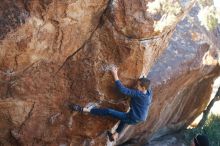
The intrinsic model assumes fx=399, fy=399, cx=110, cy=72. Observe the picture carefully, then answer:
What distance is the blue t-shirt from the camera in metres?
7.66

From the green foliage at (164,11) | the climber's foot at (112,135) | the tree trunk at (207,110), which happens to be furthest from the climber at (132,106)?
the tree trunk at (207,110)

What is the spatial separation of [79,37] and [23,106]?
1834 millimetres

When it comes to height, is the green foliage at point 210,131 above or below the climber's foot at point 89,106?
below

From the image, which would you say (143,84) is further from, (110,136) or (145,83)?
(110,136)

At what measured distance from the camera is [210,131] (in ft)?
50.2

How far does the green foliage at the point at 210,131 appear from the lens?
1446 centimetres

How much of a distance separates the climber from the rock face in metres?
0.16

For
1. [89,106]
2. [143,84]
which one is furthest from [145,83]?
[89,106]

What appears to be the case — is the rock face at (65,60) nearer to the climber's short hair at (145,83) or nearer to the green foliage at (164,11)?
the green foliage at (164,11)

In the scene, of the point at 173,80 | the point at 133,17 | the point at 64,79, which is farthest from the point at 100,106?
the point at 173,80

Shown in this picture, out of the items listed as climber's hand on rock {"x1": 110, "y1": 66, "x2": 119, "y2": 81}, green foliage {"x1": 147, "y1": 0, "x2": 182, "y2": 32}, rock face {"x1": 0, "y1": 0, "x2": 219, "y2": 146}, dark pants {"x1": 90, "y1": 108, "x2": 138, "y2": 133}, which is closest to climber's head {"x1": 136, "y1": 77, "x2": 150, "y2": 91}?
rock face {"x1": 0, "y1": 0, "x2": 219, "y2": 146}

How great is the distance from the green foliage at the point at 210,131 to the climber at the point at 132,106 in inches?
264

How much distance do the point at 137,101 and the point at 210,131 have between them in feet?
27.4

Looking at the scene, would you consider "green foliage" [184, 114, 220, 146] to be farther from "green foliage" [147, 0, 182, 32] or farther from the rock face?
"green foliage" [147, 0, 182, 32]
